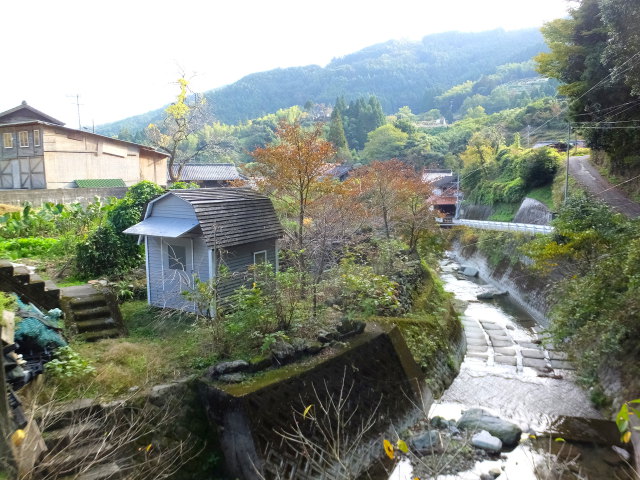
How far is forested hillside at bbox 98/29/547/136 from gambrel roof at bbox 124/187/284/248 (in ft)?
328

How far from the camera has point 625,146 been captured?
22.8m

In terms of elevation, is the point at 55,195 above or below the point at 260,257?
above

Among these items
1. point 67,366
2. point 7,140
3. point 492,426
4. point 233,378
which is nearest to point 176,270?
point 67,366

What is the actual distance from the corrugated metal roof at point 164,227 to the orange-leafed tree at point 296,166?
3.45 meters

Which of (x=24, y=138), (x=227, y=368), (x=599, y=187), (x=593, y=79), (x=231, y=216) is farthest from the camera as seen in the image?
(x=599, y=187)

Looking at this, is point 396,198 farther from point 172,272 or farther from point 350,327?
point 172,272

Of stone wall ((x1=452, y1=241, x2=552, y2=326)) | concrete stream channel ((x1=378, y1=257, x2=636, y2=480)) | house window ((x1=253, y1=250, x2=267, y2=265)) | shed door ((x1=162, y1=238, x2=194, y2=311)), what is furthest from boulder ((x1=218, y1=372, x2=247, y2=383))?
stone wall ((x1=452, y1=241, x2=552, y2=326))

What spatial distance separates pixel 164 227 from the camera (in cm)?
1159

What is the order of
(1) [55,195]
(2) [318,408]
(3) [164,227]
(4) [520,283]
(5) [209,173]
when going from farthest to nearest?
(5) [209,173] → (4) [520,283] → (1) [55,195] → (3) [164,227] → (2) [318,408]

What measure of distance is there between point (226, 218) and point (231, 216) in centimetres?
22

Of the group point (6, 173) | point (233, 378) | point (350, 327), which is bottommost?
point (233, 378)

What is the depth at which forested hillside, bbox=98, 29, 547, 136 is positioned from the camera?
393 feet

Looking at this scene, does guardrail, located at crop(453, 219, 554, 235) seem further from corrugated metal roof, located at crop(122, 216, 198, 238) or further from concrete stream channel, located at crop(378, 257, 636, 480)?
corrugated metal roof, located at crop(122, 216, 198, 238)

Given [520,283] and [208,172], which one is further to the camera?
[208,172]
